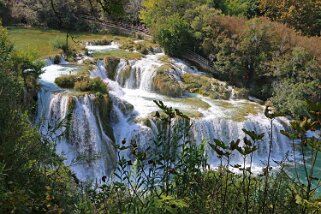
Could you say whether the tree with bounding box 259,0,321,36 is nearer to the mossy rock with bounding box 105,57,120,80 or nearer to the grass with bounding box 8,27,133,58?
the grass with bounding box 8,27,133,58

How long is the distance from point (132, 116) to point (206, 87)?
5.95m

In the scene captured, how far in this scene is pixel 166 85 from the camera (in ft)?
63.9

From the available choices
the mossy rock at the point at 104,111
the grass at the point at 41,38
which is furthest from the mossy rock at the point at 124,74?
the mossy rock at the point at 104,111

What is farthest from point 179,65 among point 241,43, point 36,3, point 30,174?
point 30,174

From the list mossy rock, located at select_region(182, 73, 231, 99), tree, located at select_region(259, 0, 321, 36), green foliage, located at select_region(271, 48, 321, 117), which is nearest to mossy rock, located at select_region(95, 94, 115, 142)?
mossy rock, located at select_region(182, 73, 231, 99)

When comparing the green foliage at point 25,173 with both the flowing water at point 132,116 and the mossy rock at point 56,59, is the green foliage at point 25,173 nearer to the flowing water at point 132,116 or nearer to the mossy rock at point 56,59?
the flowing water at point 132,116

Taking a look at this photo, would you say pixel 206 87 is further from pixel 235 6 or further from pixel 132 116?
pixel 235 6

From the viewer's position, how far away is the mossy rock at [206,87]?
20173 mm

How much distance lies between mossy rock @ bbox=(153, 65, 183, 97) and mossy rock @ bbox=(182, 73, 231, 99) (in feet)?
2.93

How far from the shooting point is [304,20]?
96.6ft

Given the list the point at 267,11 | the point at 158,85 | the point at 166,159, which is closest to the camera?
the point at 166,159

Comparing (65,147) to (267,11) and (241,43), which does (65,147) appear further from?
(267,11)

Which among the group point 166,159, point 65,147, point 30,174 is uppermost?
point 166,159

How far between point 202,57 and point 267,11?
11.2 m
